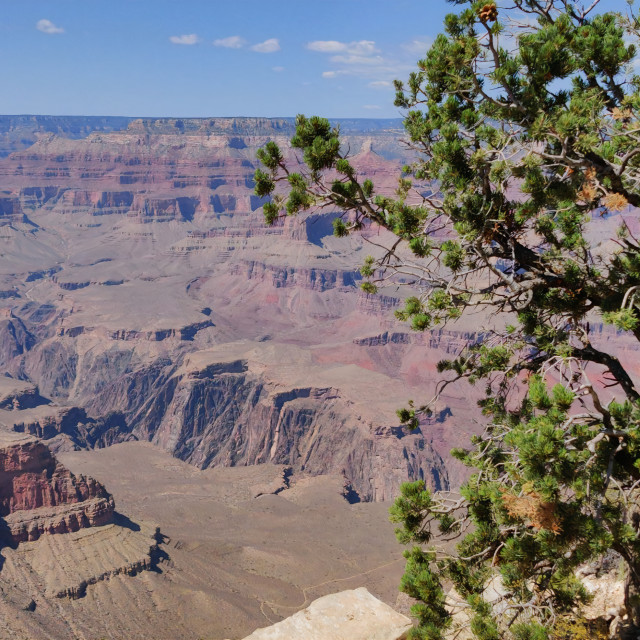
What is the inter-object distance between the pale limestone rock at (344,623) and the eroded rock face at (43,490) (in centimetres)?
4386

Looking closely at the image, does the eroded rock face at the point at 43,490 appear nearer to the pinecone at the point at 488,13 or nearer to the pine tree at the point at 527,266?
the pine tree at the point at 527,266

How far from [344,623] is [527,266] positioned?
28.8 feet

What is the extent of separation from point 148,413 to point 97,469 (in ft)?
146

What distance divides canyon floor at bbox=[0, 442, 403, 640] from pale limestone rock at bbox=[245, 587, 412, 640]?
31.3 metres

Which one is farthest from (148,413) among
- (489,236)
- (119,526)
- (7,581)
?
(489,236)

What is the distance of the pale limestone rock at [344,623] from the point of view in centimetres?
1412

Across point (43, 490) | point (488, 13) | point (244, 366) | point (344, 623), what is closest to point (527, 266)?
point (488, 13)

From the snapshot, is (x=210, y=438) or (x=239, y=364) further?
(x=239, y=364)

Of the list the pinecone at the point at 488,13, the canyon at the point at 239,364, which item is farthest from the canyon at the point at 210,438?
the pinecone at the point at 488,13

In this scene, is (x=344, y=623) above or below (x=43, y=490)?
above

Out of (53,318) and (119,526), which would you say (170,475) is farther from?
(53,318)

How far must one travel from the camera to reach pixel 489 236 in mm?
10750

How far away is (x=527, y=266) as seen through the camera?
11.3m

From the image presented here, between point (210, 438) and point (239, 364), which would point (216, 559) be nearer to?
point (210, 438)
